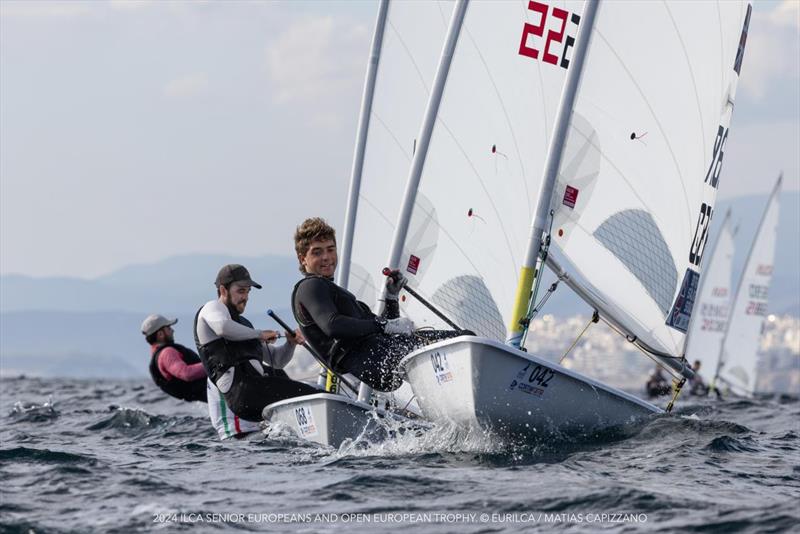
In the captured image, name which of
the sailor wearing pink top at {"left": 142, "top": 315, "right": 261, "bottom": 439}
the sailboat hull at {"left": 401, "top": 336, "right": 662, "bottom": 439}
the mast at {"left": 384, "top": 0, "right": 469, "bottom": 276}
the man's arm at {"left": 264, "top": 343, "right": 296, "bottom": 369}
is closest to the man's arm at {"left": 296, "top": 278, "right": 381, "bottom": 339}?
the sailboat hull at {"left": 401, "top": 336, "right": 662, "bottom": 439}

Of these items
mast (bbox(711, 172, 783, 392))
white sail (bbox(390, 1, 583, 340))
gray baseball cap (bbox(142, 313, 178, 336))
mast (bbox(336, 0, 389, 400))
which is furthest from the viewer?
mast (bbox(711, 172, 783, 392))

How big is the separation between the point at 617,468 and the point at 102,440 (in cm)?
560

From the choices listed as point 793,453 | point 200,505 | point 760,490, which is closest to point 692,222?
point 793,453

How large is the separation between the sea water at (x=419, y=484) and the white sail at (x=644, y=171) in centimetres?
117

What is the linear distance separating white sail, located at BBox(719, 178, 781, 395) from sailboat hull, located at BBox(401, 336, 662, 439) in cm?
2888

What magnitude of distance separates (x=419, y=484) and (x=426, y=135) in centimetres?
579

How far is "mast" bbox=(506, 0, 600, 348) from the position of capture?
32.7 feet

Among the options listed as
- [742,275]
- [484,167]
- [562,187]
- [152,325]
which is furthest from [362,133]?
[742,275]

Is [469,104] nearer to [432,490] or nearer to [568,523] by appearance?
[432,490]

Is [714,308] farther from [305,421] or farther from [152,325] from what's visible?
[305,421]

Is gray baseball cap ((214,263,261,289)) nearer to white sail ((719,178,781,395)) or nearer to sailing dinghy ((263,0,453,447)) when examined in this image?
sailing dinghy ((263,0,453,447))

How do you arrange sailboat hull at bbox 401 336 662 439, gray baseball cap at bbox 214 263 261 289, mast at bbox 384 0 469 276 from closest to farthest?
1. sailboat hull at bbox 401 336 662 439
2. gray baseball cap at bbox 214 263 261 289
3. mast at bbox 384 0 469 276

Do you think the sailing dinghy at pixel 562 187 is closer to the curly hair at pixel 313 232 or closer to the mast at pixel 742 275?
the curly hair at pixel 313 232

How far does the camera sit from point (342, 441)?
9281mm
